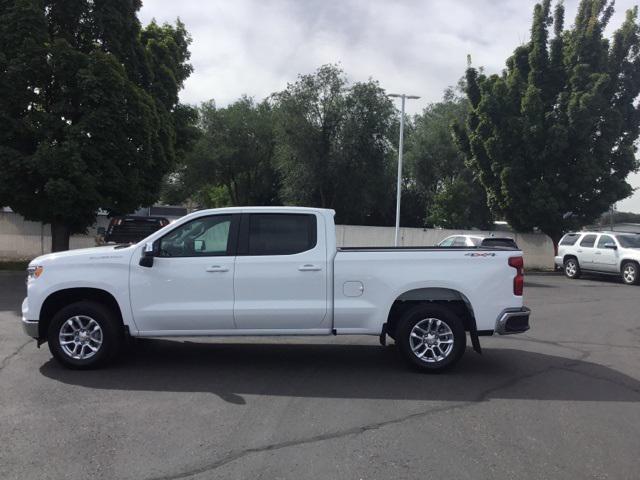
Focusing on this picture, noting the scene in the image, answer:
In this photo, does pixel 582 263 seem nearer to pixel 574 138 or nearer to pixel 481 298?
pixel 574 138

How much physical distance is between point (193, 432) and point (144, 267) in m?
2.47

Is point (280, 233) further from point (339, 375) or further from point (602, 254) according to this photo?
point (602, 254)

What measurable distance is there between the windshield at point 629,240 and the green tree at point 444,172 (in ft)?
45.2

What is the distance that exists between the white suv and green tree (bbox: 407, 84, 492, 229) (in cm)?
1215

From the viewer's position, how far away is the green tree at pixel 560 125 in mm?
25984

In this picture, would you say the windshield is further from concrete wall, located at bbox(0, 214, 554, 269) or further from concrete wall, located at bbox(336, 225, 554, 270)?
concrete wall, located at bbox(336, 225, 554, 270)

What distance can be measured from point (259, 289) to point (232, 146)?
38000 mm

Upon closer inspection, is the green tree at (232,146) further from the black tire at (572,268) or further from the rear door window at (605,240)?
the rear door window at (605,240)

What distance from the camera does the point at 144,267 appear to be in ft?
23.3

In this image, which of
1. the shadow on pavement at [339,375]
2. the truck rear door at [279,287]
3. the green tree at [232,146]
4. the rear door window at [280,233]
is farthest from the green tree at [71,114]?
the green tree at [232,146]

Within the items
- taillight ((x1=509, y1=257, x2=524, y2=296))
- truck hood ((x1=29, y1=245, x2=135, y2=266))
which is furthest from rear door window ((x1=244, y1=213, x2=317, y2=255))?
taillight ((x1=509, y1=257, x2=524, y2=296))

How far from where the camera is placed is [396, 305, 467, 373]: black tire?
7277 mm

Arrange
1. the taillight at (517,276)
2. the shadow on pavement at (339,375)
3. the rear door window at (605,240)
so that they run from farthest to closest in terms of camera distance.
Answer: the rear door window at (605,240) → the taillight at (517,276) → the shadow on pavement at (339,375)

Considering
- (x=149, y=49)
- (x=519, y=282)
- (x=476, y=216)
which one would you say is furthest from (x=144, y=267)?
(x=476, y=216)
